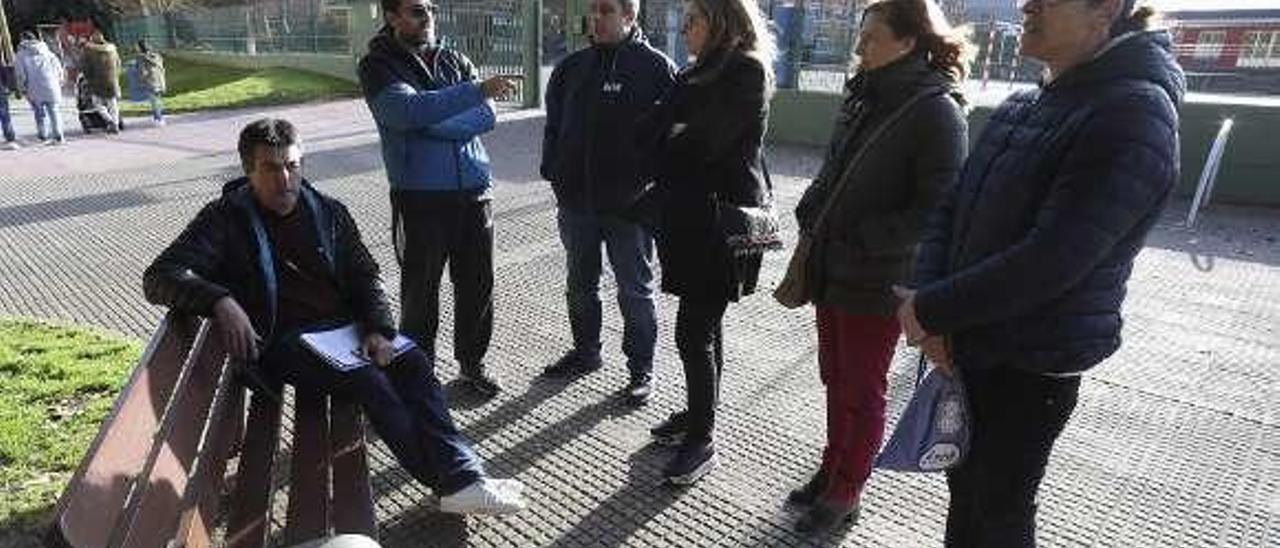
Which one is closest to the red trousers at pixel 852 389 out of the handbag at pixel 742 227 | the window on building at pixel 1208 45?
the handbag at pixel 742 227

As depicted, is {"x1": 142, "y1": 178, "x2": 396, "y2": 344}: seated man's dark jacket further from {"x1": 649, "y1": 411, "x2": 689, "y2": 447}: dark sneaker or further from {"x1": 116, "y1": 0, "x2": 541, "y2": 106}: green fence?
{"x1": 116, "y1": 0, "x2": 541, "y2": 106}: green fence

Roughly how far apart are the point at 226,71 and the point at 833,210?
1060 inches

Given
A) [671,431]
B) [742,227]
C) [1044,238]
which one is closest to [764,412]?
[671,431]

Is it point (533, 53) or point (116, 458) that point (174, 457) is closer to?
point (116, 458)

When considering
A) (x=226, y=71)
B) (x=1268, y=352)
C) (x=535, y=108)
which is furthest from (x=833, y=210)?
(x=226, y=71)

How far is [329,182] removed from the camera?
30.5 feet

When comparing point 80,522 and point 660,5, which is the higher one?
point 660,5

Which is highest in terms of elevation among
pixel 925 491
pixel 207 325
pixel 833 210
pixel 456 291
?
pixel 833 210

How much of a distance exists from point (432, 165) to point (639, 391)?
1375mm

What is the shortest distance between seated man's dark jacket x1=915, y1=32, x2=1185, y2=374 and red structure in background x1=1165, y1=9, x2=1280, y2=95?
1156 cm

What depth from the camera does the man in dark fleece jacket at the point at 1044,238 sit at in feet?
6.09

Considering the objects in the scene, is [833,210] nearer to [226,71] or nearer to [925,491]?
[925,491]

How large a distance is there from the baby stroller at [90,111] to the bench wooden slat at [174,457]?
1341 centimetres

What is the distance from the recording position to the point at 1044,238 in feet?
6.30
